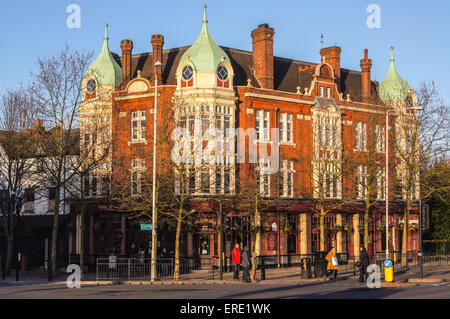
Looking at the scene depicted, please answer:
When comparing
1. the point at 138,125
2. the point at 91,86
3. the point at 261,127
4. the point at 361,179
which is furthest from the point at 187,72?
the point at 361,179

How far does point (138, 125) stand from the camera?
51.5m

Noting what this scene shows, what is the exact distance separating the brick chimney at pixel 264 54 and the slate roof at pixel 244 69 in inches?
26.8

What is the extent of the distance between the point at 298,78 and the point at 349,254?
47.1 feet

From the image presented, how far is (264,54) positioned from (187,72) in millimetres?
6646

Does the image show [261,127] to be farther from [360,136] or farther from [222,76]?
[360,136]

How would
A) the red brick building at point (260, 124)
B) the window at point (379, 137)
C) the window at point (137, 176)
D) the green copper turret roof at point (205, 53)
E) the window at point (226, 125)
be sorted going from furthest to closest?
the window at point (379, 137) < the window at point (226, 125) < the green copper turret roof at point (205, 53) < the red brick building at point (260, 124) < the window at point (137, 176)

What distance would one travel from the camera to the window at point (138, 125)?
168 feet

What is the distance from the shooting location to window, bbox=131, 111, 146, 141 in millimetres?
51250

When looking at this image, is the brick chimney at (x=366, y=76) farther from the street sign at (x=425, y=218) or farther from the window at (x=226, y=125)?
the street sign at (x=425, y=218)

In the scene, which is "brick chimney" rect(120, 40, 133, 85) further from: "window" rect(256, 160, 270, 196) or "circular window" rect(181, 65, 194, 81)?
"window" rect(256, 160, 270, 196)

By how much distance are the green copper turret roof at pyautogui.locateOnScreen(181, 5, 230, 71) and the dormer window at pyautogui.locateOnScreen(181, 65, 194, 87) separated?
488mm

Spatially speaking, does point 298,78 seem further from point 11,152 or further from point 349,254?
point 11,152

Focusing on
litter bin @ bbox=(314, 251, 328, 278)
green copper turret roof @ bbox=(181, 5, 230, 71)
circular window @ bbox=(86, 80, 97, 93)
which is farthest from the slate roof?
litter bin @ bbox=(314, 251, 328, 278)

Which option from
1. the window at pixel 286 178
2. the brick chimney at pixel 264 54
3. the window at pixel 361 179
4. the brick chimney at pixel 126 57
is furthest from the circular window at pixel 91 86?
the window at pixel 361 179
